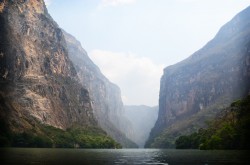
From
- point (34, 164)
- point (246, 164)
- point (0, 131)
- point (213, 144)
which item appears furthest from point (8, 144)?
point (246, 164)

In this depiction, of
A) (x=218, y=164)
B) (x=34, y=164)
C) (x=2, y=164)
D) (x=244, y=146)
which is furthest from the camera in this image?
(x=244, y=146)

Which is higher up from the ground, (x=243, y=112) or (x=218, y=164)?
(x=243, y=112)

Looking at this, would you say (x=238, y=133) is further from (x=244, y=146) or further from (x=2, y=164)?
(x=2, y=164)

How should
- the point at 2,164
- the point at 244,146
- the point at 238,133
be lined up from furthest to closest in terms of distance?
the point at 238,133
the point at 244,146
the point at 2,164

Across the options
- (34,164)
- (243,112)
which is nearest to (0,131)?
(243,112)

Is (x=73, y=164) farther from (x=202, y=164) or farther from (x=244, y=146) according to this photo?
(x=244, y=146)

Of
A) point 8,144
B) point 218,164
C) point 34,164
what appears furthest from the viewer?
point 8,144

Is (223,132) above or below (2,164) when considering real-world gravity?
above

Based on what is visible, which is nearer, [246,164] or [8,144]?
[246,164]

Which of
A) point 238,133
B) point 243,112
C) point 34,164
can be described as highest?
point 243,112
